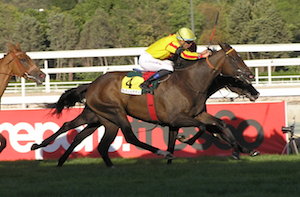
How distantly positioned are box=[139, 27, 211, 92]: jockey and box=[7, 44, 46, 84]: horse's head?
1.79 metres

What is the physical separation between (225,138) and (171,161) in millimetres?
903

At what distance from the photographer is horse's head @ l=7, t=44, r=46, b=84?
11.5 metres

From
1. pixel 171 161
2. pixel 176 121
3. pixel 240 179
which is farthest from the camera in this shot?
pixel 171 161

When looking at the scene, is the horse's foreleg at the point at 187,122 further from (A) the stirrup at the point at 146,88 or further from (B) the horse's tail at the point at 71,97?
(B) the horse's tail at the point at 71,97

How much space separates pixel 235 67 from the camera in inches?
413

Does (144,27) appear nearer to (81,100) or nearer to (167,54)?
(81,100)

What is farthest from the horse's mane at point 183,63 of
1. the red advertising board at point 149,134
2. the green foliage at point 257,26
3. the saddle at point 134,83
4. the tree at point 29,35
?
the tree at point 29,35

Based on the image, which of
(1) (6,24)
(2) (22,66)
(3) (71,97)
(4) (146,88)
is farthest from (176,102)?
(1) (6,24)

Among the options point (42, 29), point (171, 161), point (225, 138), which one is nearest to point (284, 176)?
point (225, 138)

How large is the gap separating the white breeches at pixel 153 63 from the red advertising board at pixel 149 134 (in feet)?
6.94

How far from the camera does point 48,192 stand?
7.95 meters

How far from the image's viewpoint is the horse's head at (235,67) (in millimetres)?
10453

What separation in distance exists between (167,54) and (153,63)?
0.23 meters

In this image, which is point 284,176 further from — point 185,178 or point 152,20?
point 152,20
